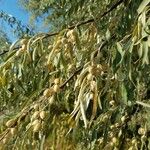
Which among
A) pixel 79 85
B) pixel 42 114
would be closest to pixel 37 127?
pixel 42 114

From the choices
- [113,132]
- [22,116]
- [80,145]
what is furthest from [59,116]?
[113,132]

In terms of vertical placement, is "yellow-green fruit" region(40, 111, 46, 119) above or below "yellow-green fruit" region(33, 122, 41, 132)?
above

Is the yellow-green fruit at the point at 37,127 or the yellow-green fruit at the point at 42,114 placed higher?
the yellow-green fruit at the point at 42,114

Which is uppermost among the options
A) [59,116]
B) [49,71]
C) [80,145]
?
[49,71]

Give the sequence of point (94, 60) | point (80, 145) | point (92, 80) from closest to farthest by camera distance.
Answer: point (92, 80) → point (94, 60) → point (80, 145)

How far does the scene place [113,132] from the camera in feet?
7.23

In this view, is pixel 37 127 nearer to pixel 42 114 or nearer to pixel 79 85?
pixel 42 114

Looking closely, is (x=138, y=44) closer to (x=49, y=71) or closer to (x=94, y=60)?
(x=94, y=60)

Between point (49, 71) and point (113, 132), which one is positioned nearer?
point (49, 71)

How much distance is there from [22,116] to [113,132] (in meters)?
0.81

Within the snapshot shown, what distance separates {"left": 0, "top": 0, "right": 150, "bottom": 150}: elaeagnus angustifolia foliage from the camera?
1.38 m

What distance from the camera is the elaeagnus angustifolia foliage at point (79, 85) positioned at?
1379mm

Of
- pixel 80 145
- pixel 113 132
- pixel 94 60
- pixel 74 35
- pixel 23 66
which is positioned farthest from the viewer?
pixel 113 132

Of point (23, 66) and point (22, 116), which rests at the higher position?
point (23, 66)
